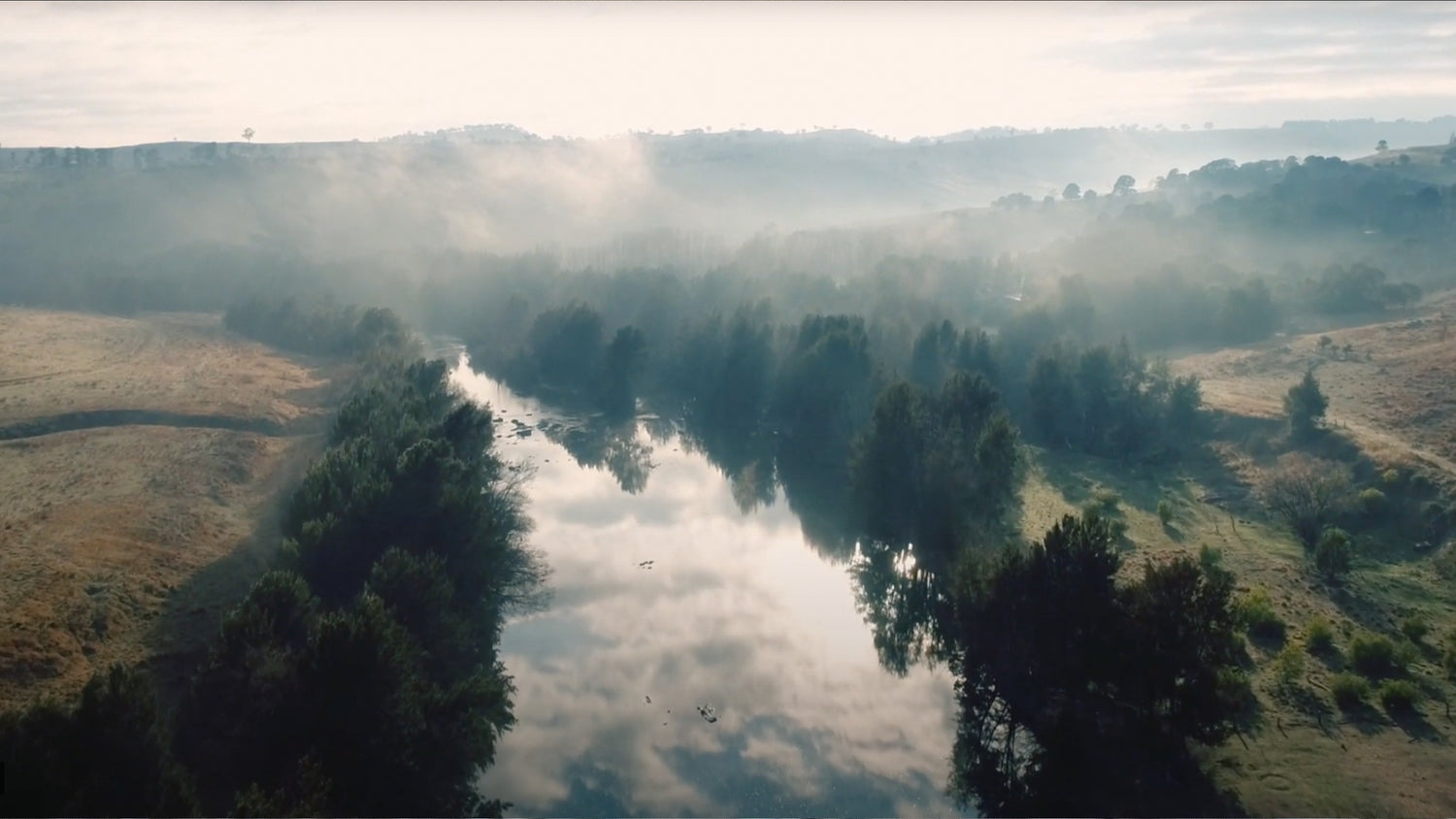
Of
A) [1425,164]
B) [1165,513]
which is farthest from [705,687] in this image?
[1425,164]

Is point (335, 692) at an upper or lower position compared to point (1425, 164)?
lower

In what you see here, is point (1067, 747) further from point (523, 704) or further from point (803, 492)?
point (803, 492)

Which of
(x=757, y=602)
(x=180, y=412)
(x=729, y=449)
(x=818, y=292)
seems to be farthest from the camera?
(x=818, y=292)

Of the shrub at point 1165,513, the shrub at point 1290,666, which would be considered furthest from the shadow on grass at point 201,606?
the shrub at point 1165,513

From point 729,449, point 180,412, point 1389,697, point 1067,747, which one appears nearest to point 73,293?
point 180,412

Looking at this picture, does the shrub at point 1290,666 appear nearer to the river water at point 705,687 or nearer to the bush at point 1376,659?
the bush at point 1376,659

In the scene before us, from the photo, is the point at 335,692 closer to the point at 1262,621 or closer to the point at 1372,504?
the point at 1262,621

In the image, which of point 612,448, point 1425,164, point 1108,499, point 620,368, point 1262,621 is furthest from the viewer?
point 1425,164
